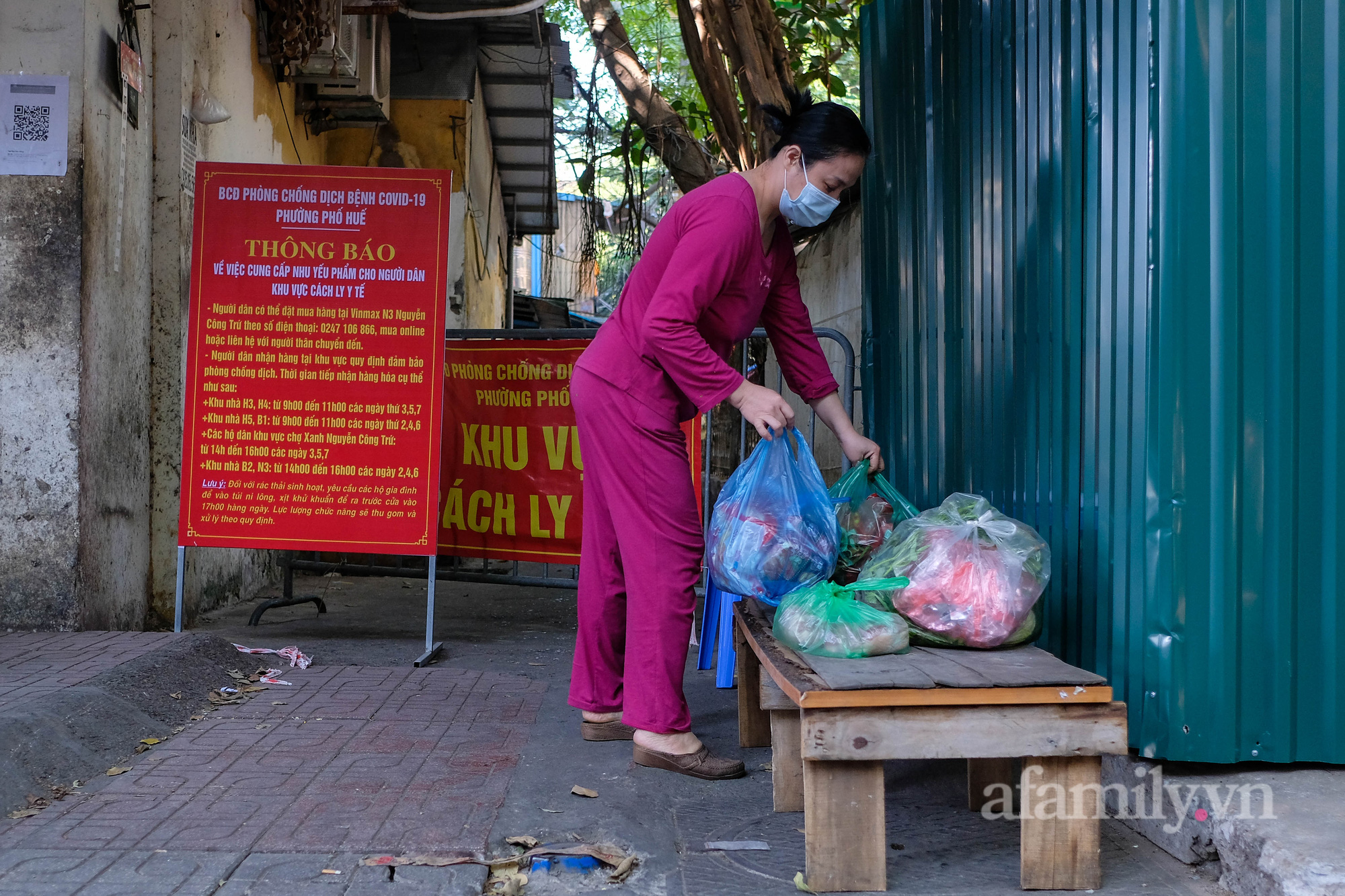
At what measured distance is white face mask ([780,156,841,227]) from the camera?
2963 millimetres

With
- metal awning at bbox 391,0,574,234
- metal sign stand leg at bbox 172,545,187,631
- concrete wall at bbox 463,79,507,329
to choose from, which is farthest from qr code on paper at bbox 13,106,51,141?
concrete wall at bbox 463,79,507,329

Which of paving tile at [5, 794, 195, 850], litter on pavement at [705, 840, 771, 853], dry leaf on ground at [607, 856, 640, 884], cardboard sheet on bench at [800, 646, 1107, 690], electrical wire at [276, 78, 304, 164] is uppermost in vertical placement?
electrical wire at [276, 78, 304, 164]

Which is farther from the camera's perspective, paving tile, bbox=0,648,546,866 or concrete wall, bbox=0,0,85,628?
concrete wall, bbox=0,0,85,628

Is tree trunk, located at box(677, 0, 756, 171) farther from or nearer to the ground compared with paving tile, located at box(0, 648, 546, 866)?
farther from the ground

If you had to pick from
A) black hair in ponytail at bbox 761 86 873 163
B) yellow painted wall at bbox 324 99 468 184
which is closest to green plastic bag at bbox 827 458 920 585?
black hair in ponytail at bbox 761 86 873 163

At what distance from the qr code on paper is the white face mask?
10.2 ft

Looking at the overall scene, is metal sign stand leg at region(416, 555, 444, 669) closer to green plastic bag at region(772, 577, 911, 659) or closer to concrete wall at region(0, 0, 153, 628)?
concrete wall at region(0, 0, 153, 628)

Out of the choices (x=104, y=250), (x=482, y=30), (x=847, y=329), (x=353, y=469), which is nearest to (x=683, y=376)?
(x=353, y=469)

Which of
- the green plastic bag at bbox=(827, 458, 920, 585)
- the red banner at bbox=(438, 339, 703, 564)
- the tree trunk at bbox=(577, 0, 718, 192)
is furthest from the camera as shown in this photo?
the tree trunk at bbox=(577, 0, 718, 192)

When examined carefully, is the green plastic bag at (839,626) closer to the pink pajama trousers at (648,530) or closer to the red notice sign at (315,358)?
the pink pajama trousers at (648,530)

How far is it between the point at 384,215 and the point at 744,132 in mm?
2947

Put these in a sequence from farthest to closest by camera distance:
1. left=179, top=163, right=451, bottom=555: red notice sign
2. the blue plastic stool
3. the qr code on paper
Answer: left=179, top=163, right=451, bottom=555: red notice sign < the qr code on paper < the blue plastic stool

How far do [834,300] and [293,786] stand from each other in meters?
5.12

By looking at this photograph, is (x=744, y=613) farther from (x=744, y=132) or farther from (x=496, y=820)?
(x=744, y=132)
